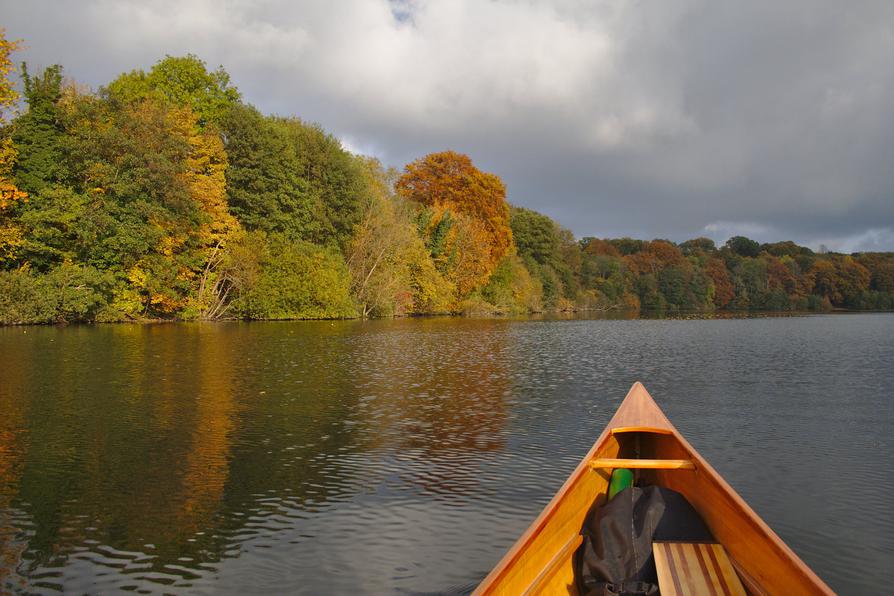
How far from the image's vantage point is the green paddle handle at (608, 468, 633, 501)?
5.65 meters

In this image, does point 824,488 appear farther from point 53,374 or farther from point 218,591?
point 53,374

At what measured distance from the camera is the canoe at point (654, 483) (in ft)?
11.8

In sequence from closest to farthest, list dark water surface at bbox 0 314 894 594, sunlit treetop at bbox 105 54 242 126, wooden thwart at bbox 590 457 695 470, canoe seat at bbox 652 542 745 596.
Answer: canoe seat at bbox 652 542 745 596 → wooden thwart at bbox 590 457 695 470 → dark water surface at bbox 0 314 894 594 → sunlit treetop at bbox 105 54 242 126

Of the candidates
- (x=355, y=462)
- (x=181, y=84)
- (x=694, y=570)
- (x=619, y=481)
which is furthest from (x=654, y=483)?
(x=181, y=84)

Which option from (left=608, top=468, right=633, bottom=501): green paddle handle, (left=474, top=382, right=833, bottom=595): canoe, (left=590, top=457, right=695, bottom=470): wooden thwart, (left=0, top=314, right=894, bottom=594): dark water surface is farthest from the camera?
(left=608, top=468, right=633, bottom=501): green paddle handle

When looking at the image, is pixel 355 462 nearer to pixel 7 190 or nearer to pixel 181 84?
pixel 7 190

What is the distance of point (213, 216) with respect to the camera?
41250 millimetres

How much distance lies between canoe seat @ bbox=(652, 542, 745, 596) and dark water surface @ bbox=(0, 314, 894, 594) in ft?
4.72

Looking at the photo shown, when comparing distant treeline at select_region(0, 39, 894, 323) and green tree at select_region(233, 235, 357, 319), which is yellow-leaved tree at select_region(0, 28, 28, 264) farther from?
green tree at select_region(233, 235, 357, 319)

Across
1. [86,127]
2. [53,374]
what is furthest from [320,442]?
[86,127]

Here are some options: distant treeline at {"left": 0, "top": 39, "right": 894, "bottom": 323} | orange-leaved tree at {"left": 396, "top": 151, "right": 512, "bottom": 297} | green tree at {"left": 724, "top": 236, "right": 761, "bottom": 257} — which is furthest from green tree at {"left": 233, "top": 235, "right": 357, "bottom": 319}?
green tree at {"left": 724, "top": 236, "right": 761, "bottom": 257}

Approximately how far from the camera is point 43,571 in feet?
16.8

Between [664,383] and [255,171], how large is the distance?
114 feet

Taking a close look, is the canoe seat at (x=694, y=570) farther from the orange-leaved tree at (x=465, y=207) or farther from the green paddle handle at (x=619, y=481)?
the orange-leaved tree at (x=465, y=207)
